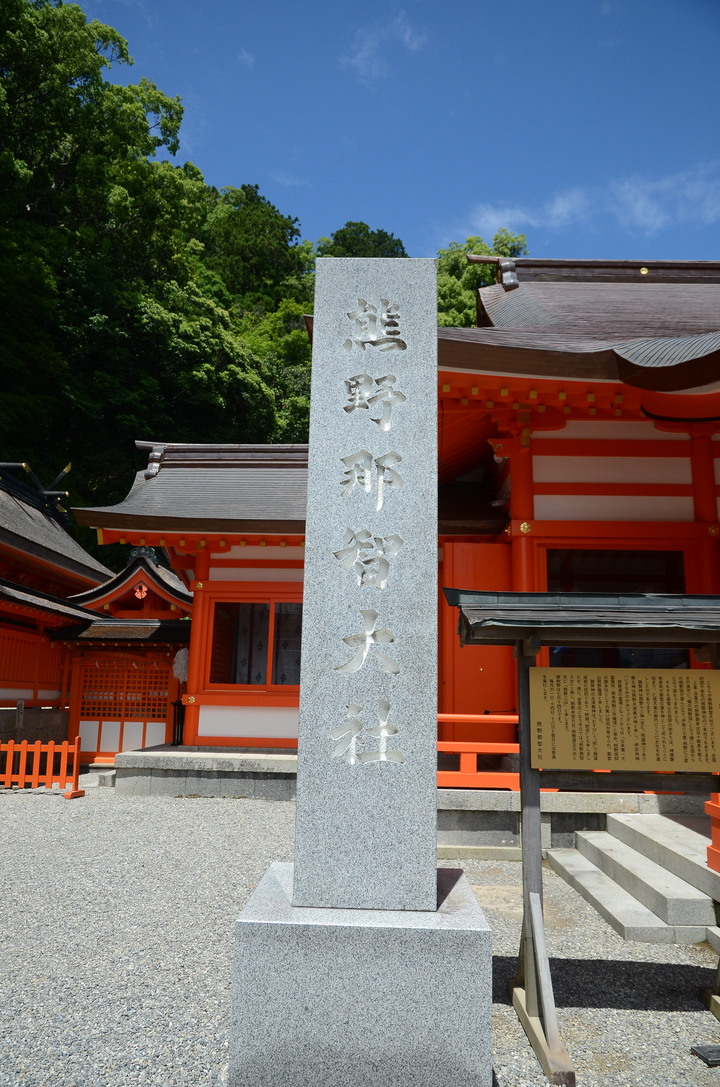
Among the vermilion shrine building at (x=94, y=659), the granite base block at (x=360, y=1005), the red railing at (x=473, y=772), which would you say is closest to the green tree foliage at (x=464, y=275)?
the vermilion shrine building at (x=94, y=659)

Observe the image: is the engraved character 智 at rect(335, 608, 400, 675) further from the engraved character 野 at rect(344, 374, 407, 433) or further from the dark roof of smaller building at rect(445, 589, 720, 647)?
the engraved character 野 at rect(344, 374, 407, 433)

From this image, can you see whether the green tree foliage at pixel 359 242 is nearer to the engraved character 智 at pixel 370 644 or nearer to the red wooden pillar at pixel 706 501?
the red wooden pillar at pixel 706 501

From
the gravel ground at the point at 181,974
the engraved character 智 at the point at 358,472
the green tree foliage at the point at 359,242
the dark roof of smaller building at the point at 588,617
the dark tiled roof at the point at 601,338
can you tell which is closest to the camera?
the gravel ground at the point at 181,974

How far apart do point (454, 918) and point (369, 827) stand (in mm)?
452

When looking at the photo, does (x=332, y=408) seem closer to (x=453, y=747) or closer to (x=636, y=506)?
(x=453, y=747)

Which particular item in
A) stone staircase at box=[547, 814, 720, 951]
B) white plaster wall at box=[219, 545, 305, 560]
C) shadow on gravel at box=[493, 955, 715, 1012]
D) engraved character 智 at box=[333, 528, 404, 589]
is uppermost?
white plaster wall at box=[219, 545, 305, 560]

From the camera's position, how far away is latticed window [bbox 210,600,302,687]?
33.1ft

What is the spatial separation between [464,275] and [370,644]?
1034 inches

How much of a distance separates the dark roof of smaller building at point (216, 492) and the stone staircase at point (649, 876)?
5.09m

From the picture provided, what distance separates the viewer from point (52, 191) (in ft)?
72.6

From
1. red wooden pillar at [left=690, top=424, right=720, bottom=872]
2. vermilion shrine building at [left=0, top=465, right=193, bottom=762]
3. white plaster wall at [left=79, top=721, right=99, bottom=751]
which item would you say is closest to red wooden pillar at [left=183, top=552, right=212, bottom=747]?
vermilion shrine building at [left=0, top=465, right=193, bottom=762]

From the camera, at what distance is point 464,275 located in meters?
26.6

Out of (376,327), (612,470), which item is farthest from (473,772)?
(376,327)

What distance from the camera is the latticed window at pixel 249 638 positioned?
10102 mm
